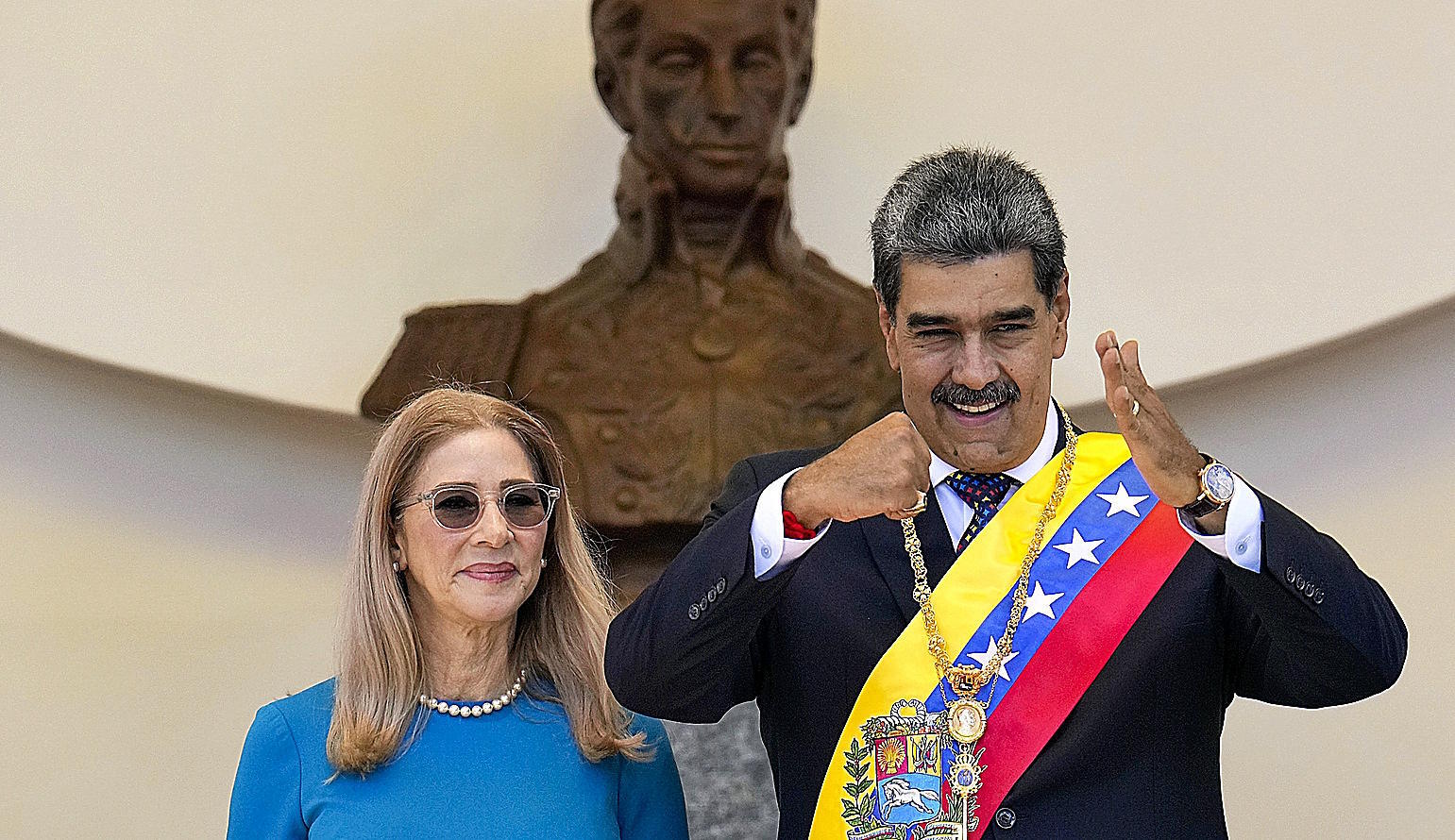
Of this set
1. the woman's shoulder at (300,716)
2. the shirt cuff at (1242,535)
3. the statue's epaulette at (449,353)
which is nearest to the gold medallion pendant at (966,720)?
the shirt cuff at (1242,535)

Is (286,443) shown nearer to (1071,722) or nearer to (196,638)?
(196,638)

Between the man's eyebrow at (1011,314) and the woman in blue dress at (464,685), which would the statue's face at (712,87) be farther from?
the man's eyebrow at (1011,314)

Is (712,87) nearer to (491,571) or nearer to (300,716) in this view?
(491,571)

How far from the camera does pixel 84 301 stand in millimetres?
4359

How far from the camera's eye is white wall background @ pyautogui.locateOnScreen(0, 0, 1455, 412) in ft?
14.4

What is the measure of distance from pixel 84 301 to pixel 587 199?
1160mm

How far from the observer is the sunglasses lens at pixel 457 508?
2350mm

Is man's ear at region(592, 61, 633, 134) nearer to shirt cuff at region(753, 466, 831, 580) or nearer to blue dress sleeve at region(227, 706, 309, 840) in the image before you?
blue dress sleeve at region(227, 706, 309, 840)

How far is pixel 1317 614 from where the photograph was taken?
195cm

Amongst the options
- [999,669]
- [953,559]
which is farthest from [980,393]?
[999,669]

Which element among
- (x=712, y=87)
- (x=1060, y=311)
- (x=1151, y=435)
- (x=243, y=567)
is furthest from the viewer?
(x=243, y=567)

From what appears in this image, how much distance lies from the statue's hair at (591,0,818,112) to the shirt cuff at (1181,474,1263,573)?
2146 millimetres

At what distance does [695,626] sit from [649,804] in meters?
0.43

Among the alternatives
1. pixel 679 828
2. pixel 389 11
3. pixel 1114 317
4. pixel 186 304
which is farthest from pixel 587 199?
pixel 679 828
